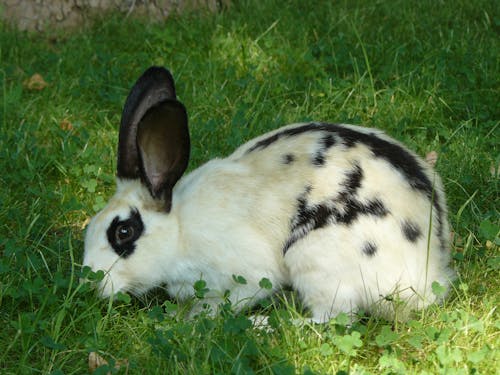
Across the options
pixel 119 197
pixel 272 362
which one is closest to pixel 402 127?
pixel 119 197

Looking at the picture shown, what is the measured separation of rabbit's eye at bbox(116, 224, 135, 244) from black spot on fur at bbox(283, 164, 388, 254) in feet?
2.32

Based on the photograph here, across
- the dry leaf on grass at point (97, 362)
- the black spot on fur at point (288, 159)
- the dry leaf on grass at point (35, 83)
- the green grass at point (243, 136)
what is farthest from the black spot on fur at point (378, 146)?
the dry leaf on grass at point (35, 83)

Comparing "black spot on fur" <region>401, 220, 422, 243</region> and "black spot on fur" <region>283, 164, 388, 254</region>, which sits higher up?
"black spot on fur" <region>283, 164, 388, 254</region>

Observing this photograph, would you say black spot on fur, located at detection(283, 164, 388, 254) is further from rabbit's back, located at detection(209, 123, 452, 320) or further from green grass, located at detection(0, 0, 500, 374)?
green grass, located at detection(0, 0, 500, 374)

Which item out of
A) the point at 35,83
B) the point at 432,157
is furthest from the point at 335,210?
the point at 35,83

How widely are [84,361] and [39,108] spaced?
266 cm

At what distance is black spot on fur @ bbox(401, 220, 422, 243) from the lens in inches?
167

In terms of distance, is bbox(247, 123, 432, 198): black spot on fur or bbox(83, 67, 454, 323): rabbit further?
bbox(247, 123, 432, 198): black spot on fur

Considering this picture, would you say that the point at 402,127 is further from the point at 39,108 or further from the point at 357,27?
the point at 39,108

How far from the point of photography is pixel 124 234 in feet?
14.4

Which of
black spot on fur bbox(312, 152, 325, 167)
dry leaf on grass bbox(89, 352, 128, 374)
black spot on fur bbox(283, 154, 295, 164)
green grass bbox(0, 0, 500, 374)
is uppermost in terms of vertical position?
black spot on fur bbox(312, 152, 325, 167)

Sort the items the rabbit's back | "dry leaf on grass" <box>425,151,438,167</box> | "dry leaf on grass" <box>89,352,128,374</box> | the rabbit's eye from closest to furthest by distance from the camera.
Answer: "dry leaf on grass" <box>89,352,128,374</box>, the rabbit's back, the rabbit's eye, "dry leaf on grass" <box>425,151,438,167</box>

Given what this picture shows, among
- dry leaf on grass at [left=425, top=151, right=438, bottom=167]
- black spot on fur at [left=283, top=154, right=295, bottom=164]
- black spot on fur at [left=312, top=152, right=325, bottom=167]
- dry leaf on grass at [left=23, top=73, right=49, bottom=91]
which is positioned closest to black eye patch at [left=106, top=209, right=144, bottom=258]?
black spot on fur at [left=283, top=154, right=295, bottom=164]

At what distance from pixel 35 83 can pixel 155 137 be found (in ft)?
7.88
